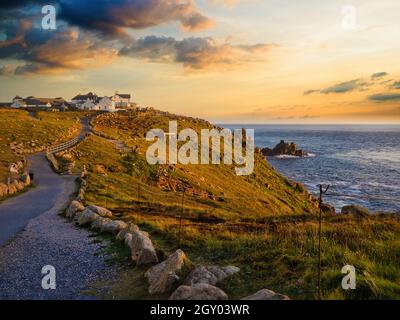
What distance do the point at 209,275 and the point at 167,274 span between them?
137cm

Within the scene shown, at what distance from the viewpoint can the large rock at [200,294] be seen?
986 centimetres

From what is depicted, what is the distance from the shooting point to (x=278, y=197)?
63.7 metres

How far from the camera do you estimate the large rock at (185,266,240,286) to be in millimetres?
11315

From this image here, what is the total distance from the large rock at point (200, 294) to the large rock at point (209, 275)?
43.3 inches

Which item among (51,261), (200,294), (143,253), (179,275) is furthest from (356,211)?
(51,261)

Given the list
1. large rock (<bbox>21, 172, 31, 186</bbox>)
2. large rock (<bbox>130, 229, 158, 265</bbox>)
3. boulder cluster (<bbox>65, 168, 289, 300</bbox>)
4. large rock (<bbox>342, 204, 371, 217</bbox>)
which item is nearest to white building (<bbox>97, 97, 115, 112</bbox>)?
large rock (<bbox>21, 172, 31, 186</bbox>)

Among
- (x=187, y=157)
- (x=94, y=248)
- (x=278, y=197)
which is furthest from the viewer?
(x=187, y=157)

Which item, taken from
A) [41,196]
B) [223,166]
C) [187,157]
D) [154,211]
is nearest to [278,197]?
[223,166]

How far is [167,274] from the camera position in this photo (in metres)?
11.6

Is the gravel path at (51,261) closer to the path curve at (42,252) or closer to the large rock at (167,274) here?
the path curve at (42,252)
